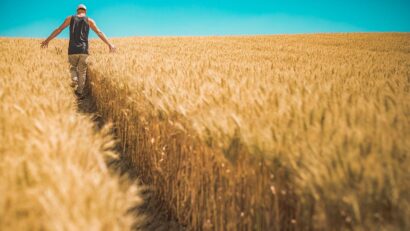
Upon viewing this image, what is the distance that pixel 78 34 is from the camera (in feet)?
21.2

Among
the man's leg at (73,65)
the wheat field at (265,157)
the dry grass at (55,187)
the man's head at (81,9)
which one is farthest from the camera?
the man's leg at (73,65)

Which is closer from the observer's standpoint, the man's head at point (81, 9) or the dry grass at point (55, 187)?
the dry grass at point (55, 187)

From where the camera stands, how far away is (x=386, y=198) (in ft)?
3.75

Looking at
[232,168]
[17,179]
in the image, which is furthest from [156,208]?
[17,179]

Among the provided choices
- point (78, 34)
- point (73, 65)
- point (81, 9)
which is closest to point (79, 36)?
point (78, 34)

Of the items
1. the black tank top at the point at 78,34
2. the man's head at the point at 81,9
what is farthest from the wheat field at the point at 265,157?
the man's head at the point at 81,9

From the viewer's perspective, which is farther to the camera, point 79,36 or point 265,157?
point 79,36

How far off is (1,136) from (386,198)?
1753 millimetres

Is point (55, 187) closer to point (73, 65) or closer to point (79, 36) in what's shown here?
point (79, 36)

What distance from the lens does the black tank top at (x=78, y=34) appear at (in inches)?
252

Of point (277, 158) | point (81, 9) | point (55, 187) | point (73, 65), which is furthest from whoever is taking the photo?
point (73, 65)

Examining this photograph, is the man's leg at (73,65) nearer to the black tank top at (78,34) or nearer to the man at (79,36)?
the man at (79,36)

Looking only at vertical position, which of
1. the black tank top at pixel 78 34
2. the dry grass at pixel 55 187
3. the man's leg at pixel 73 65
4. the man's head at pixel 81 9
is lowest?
the dry grass at pixel 55 187

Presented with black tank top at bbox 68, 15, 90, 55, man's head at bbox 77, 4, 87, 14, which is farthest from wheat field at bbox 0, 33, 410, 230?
man's head at bbox 77, 4, 87, 14
